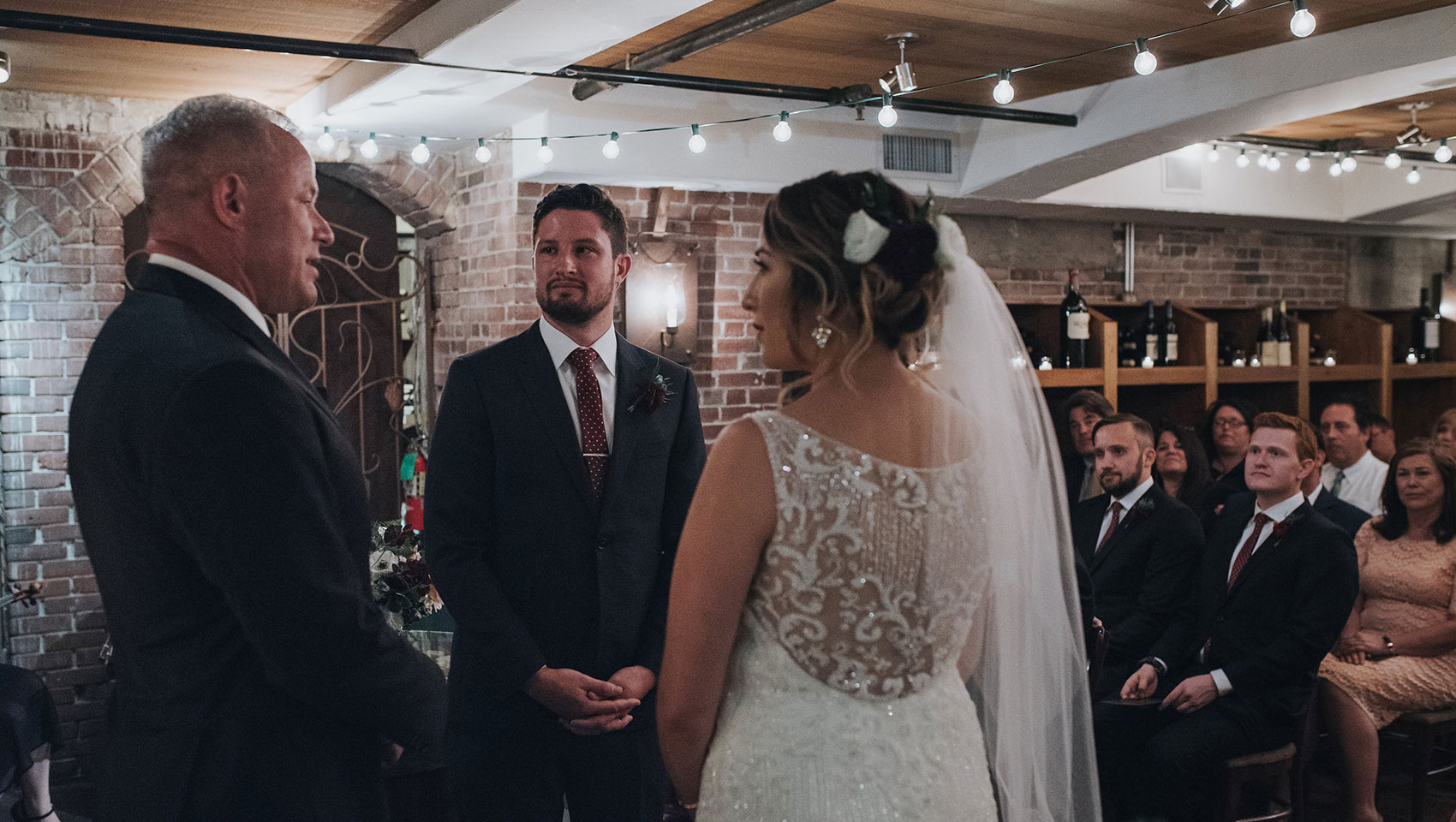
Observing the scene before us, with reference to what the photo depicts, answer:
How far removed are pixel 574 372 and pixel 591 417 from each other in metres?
0.10

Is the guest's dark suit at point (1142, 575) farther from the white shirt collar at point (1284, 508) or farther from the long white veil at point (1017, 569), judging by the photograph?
the long white veil at point (1017, 569)

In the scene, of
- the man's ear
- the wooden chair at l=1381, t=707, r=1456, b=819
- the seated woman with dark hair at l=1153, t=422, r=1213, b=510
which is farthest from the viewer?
the seated woman with dark hair at l=1153, t=422, r=1213, b=510

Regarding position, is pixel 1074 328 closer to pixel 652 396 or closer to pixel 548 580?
pixel 652 396

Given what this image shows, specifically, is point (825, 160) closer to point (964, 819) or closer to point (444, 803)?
point (444, 803)

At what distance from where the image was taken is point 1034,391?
6.53ft

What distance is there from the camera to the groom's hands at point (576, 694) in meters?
2.07

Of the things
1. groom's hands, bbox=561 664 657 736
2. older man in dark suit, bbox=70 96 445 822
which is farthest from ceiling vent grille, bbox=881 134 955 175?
older man in dark suit, bbox=70 96 445 822

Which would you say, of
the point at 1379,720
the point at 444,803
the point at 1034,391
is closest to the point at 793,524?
the point at 1034,391

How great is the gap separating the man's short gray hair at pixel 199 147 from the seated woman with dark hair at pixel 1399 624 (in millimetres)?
3953

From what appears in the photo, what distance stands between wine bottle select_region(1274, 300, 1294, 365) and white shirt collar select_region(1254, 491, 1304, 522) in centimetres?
330

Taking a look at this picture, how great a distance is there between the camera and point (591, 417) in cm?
228

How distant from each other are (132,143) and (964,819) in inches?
164

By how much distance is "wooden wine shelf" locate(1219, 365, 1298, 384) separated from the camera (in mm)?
6285

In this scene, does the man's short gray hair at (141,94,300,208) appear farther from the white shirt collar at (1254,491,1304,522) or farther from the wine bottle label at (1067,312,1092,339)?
the wine bottle label at (1067,312,1092,339)
